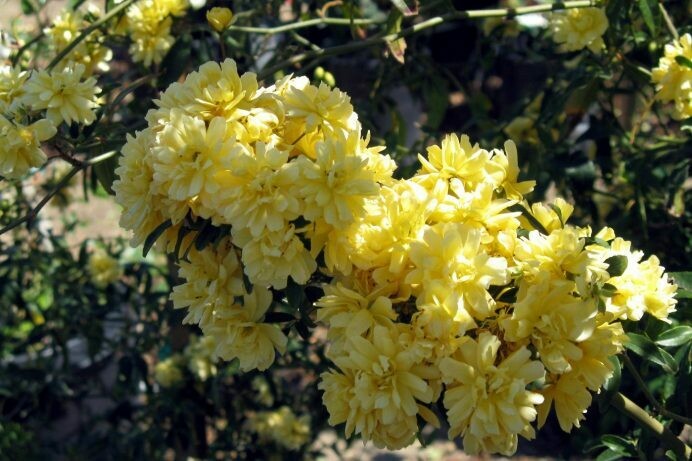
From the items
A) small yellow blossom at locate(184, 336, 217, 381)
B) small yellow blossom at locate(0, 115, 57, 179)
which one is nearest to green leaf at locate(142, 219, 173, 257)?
small yellow blossom at locate(0, 115, 57, 179)

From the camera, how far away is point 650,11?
1714 millimetres

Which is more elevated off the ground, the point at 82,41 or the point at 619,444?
the point at 82,41

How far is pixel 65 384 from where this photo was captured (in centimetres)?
261

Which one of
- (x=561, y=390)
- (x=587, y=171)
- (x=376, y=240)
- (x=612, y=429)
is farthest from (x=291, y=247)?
(x=612, y=429)

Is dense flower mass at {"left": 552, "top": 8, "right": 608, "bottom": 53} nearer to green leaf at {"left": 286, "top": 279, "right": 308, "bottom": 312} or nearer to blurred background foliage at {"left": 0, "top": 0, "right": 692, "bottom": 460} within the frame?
blurred background foliage at {"left": 0, "top": 0, "right": 692, "bottom": 460}

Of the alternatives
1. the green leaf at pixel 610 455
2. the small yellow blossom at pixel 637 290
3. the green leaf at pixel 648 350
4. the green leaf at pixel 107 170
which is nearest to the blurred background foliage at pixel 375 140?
the green leaf at pixel 107 170

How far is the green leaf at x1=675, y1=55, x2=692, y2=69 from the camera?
5.09 feet

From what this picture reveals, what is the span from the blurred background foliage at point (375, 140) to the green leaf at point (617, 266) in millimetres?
547

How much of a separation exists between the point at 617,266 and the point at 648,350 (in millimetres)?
216

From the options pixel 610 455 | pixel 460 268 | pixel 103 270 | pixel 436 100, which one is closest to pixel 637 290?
pixel 460 268

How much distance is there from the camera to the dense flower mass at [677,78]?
1568mm

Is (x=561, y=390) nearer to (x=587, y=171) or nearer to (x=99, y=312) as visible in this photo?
(x=587, y=171)

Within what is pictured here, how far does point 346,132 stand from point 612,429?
60.1 inches

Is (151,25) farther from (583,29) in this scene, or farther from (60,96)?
(583,29)
